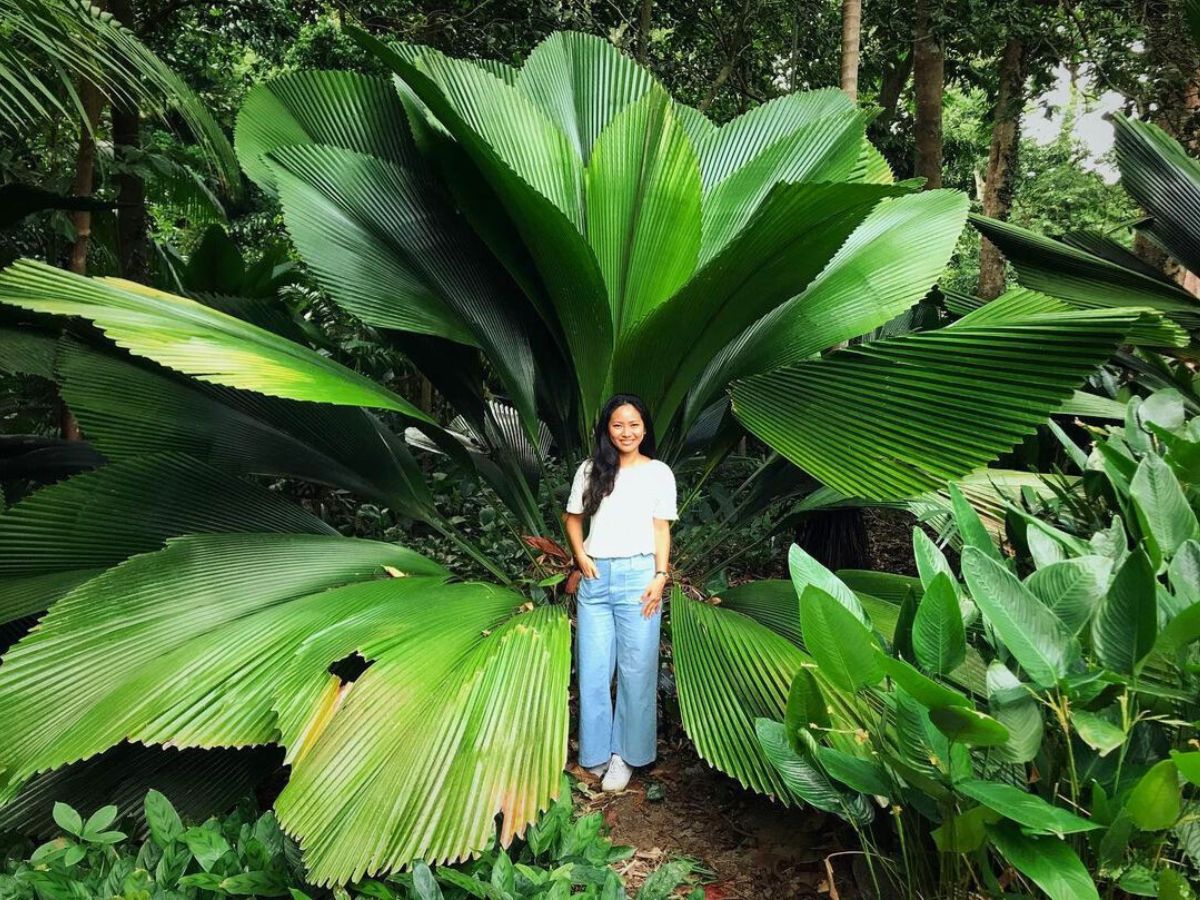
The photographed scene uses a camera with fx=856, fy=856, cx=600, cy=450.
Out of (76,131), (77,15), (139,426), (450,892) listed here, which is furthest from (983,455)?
(76,131)

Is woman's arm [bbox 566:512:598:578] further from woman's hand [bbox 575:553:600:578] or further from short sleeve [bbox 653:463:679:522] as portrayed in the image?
short sleeve [bbox 653:463:679:522]

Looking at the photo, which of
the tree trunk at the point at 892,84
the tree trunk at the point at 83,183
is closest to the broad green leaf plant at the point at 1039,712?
the tree trunk at the point at 83,183

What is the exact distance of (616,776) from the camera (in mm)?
2154

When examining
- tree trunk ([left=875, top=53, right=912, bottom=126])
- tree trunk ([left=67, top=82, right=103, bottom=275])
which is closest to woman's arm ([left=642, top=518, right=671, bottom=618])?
tree trunk ([left=67, top=82, right=103, bottom=275])

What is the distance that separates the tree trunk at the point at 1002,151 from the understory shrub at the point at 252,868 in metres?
5.27

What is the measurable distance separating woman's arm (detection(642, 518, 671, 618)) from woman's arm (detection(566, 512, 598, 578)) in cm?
14

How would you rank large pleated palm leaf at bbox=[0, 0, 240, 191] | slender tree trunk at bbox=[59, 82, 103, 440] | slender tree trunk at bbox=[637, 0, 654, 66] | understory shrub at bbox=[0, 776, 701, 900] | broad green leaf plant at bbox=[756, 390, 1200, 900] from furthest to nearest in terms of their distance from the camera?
slender tree trunk at bbox=[637, 0, 654, 66], slender tree trunk at bbox=[59, 82, 103, 440], large pleated palm leaf at bbox=[0, 0, 240, 191], understory shrub at bbox=[0, 776, 701, 900], broad green leaf plant at bbox=[756, 390, 1200, 900]

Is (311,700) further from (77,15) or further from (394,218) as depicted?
(77,15)

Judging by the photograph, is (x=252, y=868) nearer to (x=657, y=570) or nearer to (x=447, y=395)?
(x=657, y=570)

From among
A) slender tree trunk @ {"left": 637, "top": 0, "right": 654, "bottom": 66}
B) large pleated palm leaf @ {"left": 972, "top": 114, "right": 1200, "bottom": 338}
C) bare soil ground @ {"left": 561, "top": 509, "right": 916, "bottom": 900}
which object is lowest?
bare soil ground @ {"left": 561, "top": 509, "right": 916, "bottom": 900}

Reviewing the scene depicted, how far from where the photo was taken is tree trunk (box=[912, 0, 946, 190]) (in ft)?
18.2

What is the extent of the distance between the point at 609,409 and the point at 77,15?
149 cm

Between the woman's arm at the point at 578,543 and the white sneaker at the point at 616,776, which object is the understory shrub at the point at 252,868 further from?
the woman's arm at the point at 578,543

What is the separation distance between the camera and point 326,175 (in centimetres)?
225
